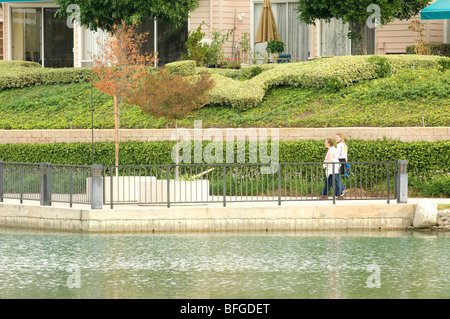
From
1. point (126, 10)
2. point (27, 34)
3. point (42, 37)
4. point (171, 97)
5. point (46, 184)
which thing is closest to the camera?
point (46, 184)

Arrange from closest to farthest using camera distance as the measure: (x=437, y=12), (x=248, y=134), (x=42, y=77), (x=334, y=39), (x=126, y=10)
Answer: (x=248, y=134)
(x=437, y=12)
(x=126, y=10)
(x=42, y=77)
(x=334, y=39)

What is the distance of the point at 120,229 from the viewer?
19453 millimetres

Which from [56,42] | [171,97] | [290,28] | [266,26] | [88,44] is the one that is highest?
[290,28]

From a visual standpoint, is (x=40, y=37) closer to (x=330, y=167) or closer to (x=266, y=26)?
(x=266, y=26)

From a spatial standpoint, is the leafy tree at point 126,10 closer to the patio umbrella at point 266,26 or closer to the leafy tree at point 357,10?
the patio umbrella at point 266,26

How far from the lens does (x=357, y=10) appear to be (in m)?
30.6

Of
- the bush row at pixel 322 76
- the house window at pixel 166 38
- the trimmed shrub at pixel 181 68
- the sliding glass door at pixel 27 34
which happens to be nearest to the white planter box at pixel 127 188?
the bush row at pixel 322 76

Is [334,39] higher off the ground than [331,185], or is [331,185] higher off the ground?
[334,39]

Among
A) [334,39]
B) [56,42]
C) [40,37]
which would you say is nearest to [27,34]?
[40,37]

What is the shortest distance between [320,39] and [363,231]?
17.2 meters

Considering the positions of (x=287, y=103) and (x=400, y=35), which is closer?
(x=287, y=103)

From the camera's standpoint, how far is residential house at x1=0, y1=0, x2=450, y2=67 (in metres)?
34.3

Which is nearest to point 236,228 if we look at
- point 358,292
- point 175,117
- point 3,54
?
point 175,117

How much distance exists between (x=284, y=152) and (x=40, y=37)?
1808 centimetres
